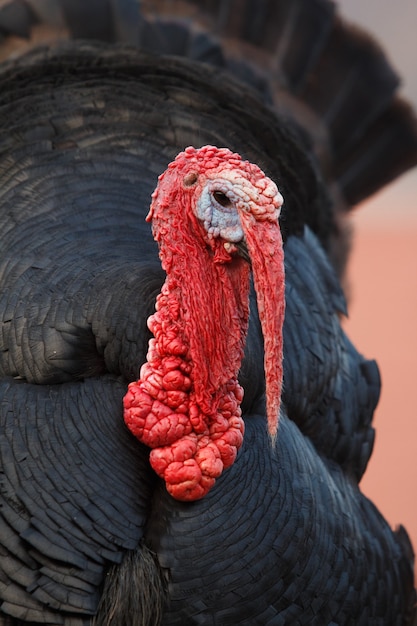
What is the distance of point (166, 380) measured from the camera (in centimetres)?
275

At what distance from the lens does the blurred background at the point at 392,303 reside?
239 inches

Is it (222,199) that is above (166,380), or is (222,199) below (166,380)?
above

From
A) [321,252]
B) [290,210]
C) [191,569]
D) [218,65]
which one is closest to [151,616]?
[191,569]

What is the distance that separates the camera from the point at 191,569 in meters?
2.73

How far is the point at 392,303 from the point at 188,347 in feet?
19.9

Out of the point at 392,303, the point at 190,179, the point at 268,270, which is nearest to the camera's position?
the point at 268,270

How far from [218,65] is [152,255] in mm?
1720

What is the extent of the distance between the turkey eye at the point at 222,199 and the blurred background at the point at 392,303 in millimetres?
2780

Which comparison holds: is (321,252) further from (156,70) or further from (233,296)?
(233,296)

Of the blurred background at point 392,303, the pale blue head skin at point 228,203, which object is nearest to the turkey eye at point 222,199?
the pale blue head skin at point 228,203

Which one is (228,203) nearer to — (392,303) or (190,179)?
(190,179)

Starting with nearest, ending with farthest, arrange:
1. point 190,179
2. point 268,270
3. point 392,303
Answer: point 268,270 < point 190,179 < point 392,303

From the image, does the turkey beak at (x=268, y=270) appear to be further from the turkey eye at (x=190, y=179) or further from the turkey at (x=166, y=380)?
the turkey eye at (x=190, y=179)

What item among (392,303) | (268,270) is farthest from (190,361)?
(392,303)
